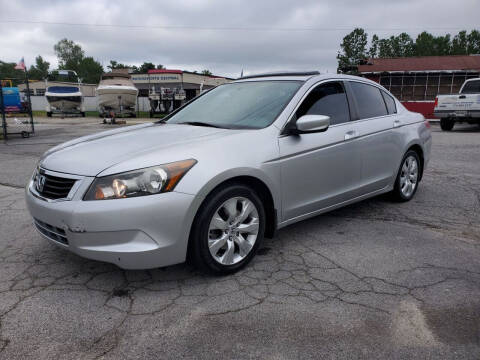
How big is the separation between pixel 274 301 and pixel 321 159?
1.44 meters

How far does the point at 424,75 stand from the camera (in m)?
26.5

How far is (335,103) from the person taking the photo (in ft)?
13.1

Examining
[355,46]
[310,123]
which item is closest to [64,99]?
[310,123]

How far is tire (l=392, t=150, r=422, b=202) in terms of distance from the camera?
486 centimetres

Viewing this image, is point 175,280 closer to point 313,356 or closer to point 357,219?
point 313,356

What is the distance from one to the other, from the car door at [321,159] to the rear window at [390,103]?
899 mm

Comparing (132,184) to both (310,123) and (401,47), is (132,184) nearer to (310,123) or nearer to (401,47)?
(310,123)

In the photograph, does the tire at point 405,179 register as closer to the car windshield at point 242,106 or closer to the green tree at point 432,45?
the car windshield at point 242,106

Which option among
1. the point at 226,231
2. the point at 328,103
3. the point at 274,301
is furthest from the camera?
the point at 328,103

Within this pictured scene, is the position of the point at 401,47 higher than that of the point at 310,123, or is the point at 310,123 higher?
the point at 401,47

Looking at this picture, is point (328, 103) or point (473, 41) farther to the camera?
point (473, 41)

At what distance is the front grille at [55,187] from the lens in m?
2.76

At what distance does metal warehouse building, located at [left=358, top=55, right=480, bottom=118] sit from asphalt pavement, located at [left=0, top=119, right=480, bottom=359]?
24.4m

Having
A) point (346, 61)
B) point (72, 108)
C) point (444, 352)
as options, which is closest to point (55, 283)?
point (444, 352)
